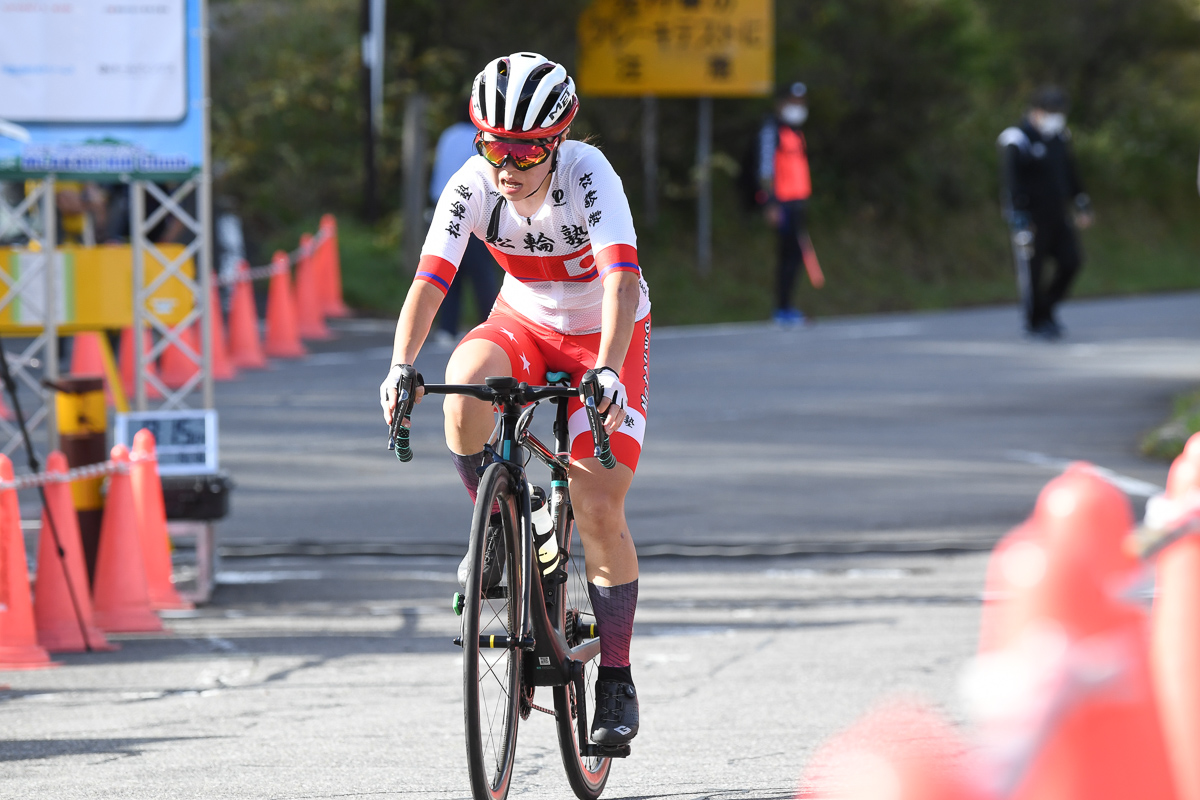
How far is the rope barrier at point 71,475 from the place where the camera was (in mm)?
6738

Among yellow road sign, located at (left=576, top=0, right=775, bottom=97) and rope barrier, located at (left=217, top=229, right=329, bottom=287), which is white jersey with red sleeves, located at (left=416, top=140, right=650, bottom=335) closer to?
rope barrier, located at (left=217, top=229, right=329, bottom=287)

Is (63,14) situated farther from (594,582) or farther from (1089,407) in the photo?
(1089,407)

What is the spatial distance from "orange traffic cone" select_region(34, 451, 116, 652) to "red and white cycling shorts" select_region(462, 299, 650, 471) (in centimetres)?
285

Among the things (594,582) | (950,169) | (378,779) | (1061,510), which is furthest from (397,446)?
(950,169)

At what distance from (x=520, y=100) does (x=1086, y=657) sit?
288 cm

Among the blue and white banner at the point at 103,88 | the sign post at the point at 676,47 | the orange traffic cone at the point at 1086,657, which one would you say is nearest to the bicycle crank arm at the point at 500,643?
the orange traffic cone at the point at 1086,657

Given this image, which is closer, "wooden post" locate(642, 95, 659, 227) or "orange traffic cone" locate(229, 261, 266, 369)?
"orange traffic cone" locate(229, 261, 266, 369)

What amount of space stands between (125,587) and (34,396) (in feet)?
22.3

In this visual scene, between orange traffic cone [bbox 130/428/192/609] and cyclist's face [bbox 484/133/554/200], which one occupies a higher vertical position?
cyclist's face [bbox 484/133/554/200]

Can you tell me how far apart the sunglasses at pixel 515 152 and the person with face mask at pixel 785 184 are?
1517cm

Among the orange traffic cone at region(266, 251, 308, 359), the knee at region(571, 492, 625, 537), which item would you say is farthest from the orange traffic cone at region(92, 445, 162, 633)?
the orange traffic cone at region(266, 251, 308, 359)

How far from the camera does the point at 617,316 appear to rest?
15.3 ft

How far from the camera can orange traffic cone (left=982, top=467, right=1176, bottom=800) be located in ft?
6.53

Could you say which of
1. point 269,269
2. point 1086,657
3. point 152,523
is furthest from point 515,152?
point 269,269
